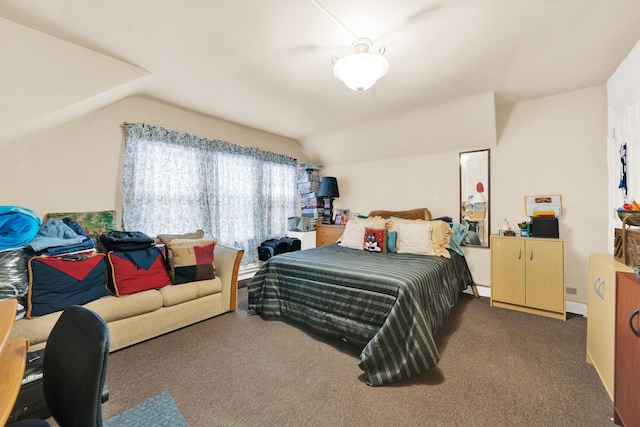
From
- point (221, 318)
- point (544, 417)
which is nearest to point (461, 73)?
point (544, 417)

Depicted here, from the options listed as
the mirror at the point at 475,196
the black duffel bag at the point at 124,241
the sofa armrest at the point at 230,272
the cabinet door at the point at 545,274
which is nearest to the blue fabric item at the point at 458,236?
the mirror at the point at 475,196

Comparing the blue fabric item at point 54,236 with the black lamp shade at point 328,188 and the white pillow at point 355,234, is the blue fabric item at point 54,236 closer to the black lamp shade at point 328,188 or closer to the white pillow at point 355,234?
the white pillow at point 355,234

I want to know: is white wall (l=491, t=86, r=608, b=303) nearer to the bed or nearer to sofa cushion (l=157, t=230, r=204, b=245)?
the bed

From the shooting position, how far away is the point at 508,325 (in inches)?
98.7

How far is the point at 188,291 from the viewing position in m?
2.55

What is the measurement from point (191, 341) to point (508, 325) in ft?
9.79

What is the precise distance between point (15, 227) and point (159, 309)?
3.86 feet

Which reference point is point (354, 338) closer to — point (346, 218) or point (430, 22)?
point (430, 22)

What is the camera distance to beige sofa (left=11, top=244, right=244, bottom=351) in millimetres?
1828

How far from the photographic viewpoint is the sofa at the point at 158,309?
183 cm

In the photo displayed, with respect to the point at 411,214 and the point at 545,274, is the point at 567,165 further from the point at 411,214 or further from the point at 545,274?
the point at 411,214

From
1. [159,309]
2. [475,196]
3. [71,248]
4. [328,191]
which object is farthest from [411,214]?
[71,248]

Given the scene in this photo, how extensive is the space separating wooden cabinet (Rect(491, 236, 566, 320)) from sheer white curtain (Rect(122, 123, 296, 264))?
3.21m

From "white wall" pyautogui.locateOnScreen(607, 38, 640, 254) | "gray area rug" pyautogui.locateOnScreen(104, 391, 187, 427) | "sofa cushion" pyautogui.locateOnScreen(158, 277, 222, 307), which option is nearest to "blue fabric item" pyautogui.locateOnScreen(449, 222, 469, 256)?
"white wall" pyautogui.locateOnScreen(607, 38, 640, 254)
